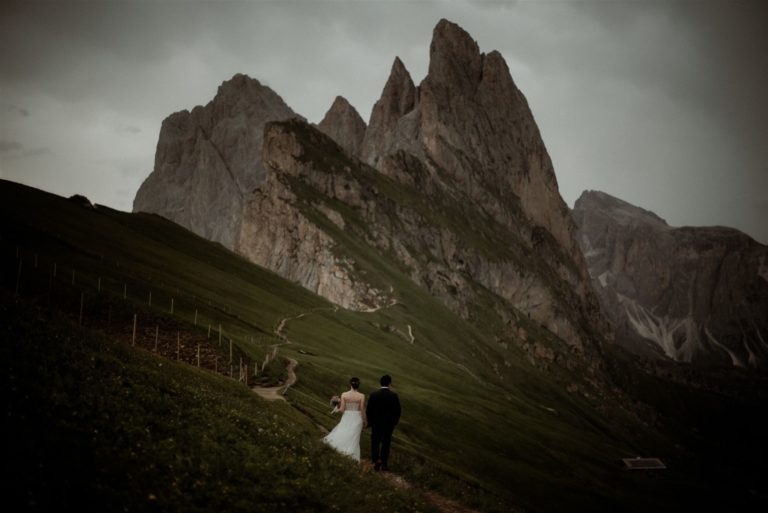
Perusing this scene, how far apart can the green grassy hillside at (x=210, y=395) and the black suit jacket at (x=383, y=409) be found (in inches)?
87.4

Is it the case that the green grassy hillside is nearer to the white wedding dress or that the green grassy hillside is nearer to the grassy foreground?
the grassy foreground

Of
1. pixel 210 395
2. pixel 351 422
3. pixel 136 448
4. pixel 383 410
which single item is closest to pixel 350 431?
pixel 351 422

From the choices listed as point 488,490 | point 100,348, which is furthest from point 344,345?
point 100,348

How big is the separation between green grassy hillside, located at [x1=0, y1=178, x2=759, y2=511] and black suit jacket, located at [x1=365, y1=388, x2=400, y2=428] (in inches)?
87.4

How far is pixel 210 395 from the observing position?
2552cm

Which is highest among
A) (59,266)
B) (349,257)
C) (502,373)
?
(349,257)

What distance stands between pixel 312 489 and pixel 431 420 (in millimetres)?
48196

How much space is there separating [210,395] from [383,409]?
27.1 feet

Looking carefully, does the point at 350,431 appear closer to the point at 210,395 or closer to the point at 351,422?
the point at 351,422

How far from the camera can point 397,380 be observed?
277 ft

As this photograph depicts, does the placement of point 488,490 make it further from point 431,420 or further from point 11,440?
point 11,440

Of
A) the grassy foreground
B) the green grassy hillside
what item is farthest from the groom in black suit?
the green grassy hillside

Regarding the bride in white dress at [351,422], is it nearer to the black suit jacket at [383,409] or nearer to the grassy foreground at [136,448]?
the black suit jacket at [383,409]

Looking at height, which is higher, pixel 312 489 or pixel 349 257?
pixel 349 257
